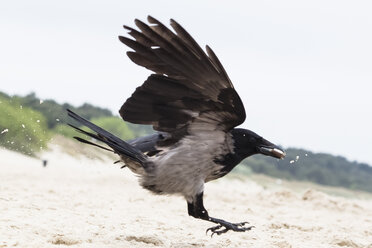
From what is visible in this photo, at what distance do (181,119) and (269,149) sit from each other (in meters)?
0.85

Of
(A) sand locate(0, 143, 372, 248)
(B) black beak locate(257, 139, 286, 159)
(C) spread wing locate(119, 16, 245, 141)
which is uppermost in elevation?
(C) spread wing locate(119, 16, 245, 141)

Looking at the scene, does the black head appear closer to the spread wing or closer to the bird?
the bird

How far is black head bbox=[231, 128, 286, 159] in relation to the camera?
4.63 meters

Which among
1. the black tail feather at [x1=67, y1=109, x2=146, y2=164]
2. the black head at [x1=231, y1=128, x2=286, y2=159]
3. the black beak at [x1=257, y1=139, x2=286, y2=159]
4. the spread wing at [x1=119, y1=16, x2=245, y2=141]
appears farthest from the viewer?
the black beak at [x1=257, y1=139, x2=286, y2=159]

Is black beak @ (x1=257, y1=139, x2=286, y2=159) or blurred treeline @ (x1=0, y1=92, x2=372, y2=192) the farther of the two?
blurred treeline @ (x1=0, y1=92, x2=372, y2=192)

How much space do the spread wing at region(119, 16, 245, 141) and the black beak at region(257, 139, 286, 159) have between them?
38cm

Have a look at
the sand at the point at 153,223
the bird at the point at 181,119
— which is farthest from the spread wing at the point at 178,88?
the sand at the point at 153,223

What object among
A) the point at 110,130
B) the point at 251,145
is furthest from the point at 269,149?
the point at 110,130

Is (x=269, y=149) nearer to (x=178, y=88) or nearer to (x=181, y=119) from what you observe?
(x=181, y=119)

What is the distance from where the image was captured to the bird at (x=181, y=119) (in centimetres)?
415

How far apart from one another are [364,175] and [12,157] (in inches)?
1360


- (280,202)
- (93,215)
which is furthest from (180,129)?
(280,202)

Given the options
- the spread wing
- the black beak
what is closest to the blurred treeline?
the black beak

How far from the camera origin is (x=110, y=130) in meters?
17.2
